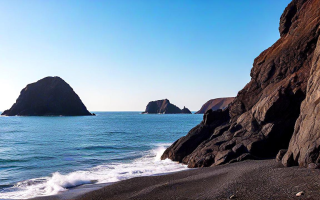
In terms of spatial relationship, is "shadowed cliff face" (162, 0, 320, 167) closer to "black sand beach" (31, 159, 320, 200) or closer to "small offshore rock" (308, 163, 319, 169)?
"black sand beach" (31, 159, 320, 200)

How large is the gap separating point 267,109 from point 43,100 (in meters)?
181

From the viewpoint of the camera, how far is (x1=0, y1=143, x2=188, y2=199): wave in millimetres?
19156

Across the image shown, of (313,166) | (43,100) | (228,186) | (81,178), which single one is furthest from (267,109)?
(43,100)

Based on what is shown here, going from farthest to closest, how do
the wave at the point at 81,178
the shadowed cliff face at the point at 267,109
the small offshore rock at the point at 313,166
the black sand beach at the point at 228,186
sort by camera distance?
the shadowed cliff face at the point at 267,109 < the wave at the point at 81,178 < the small offshore rock at the point at 313,166 < the black sand beach at the point at 228,186

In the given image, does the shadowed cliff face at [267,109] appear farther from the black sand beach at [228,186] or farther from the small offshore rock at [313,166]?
the small offshore rock at [313,166]

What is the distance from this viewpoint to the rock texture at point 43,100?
179m

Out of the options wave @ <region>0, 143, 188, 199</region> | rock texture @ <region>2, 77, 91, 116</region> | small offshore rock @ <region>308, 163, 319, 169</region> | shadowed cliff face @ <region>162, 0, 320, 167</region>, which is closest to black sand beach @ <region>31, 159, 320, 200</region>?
small offshore rock @ <region>308, 163, 319, 169</region>

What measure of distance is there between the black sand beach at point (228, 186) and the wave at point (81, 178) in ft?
6.13

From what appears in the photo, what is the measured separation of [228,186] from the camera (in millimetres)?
14758

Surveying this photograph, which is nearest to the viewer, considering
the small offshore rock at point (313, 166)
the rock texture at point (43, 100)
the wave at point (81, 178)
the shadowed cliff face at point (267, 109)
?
the small offshore rock at point (313, 166)

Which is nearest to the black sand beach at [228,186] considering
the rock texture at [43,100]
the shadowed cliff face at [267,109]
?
the shadowed cliff face at [267,109]

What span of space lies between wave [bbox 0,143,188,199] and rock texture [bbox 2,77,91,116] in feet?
546

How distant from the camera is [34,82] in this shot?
18488cm

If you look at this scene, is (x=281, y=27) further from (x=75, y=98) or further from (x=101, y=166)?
(x=75, y=98)
